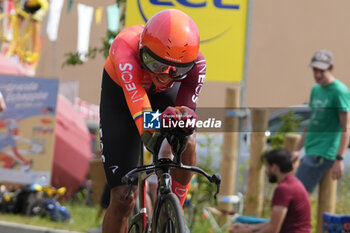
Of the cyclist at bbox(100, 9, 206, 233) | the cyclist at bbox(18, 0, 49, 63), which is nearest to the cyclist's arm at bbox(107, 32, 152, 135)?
the cyclist at bbox(100, 9, 206, 233)

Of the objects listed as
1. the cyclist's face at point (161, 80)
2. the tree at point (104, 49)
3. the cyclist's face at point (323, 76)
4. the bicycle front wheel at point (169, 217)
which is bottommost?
the bicycle front wheel at point (169, 217)

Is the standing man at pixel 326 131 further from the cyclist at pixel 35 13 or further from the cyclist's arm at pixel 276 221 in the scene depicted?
the cyclist at pixel 35 13

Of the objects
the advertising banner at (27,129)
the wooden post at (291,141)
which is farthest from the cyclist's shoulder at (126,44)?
the advertising banner at (27,129)

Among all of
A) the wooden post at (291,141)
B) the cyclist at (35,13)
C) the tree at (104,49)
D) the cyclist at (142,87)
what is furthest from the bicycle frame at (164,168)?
the cyclist at (35,13)

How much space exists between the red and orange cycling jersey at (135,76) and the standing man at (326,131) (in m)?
3.07

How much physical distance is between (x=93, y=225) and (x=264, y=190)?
2.14 meters

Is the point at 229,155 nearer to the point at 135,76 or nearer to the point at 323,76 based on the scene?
the point at 323,76

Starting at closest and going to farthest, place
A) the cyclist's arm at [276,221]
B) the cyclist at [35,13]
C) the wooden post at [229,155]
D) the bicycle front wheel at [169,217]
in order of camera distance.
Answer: the bicycle front wheel at [169,217] < the cyclist's arm at [276,221] < the wooden post at [229,155] < the cyclist at [35,13]

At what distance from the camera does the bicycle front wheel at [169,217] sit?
387 centimetres

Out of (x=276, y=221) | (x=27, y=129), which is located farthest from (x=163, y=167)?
(x=27, y=129)

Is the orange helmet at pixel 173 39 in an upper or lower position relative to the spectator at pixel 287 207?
upper

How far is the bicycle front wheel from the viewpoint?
3869 mm

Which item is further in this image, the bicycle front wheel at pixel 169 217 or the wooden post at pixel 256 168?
the wooden post at pixel 256 168

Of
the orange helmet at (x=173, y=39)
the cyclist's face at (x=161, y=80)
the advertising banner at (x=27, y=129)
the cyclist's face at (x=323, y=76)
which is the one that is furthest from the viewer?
the advertising banner at (x=27, y=129)
